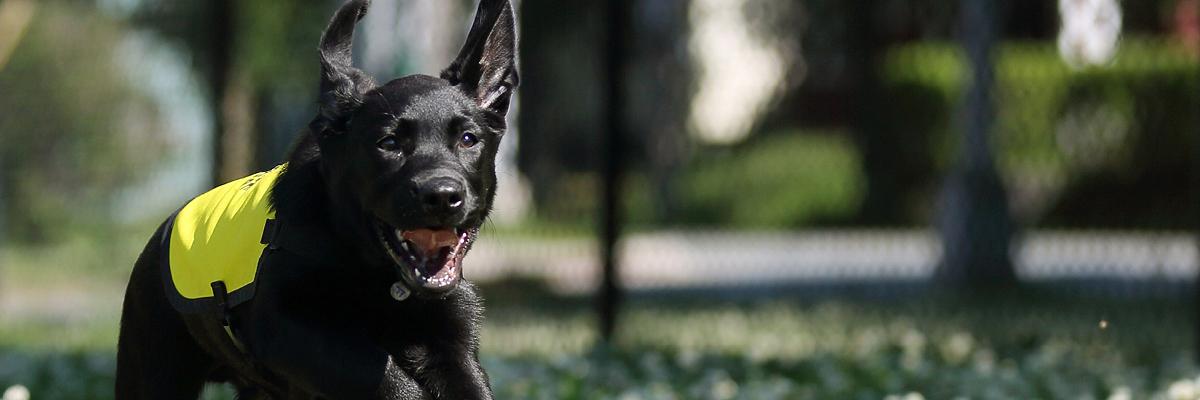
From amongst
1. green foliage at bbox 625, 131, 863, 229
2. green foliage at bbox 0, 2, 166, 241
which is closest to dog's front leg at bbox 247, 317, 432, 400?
green foliage at bbox 625, 131, 863, 229

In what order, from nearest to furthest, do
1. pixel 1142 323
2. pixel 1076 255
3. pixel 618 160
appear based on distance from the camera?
pixel 618 160
pixel 1142 323
pixel 1076 255

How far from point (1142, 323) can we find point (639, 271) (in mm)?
2595

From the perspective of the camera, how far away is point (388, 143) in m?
3.67

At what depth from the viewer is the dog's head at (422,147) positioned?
3.53 meters

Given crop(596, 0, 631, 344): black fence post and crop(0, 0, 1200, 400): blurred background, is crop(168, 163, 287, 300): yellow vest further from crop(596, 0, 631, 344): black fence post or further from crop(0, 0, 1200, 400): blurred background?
crop(596, 0, 631, 344): black fence post

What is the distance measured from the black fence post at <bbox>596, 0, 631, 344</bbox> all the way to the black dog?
3893mm

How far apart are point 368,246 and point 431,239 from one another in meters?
0.15

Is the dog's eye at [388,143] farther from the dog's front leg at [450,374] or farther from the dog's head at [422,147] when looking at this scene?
the dog's front leg at [450,374]

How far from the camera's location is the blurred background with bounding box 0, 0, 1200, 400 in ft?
27.1

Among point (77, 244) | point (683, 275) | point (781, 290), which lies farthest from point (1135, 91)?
point (77, 244)

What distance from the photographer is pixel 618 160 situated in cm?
799

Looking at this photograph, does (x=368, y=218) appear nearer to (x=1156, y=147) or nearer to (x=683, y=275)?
(x=683, y=275)

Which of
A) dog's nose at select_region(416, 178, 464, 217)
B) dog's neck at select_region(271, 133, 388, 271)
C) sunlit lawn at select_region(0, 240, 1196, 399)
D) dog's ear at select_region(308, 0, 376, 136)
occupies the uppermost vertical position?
dog's ear at select_region(308, 0, 376, 136)

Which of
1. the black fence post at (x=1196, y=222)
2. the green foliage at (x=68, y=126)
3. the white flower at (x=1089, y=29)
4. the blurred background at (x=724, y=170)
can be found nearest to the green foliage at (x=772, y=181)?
the blurred background at (x=724, y=170)
